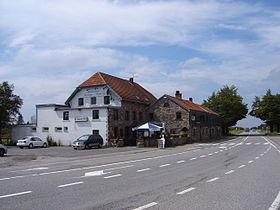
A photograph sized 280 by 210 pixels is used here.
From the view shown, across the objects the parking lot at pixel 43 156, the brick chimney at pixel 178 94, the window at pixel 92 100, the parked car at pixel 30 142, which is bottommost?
the parking lot at pixel 43 156

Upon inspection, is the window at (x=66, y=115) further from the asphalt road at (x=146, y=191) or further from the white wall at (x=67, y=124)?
the asphalt road at (x=146, y=191)

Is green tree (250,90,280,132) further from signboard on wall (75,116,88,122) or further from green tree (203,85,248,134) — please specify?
signboard on wall (75,116,88,122)

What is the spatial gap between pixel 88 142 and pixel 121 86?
14344 mm

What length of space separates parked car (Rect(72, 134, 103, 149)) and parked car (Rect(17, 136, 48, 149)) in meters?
6.72

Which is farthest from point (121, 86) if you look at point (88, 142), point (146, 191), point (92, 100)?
point (146, 191)

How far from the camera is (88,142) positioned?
35.1m

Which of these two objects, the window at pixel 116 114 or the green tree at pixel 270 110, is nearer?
the window at pixel 116 114

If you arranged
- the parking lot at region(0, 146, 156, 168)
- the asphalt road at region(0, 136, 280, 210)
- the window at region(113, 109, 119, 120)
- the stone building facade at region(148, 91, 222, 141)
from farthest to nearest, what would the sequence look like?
the stone building facade at region(148, 91, 222, 141)
the window at region(113, 109, 119, 120)
the parking lot at region(0, 146, 156, 168)
the asphalt road at region(0, 136, 280, 210)

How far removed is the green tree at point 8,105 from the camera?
47375 millimetres

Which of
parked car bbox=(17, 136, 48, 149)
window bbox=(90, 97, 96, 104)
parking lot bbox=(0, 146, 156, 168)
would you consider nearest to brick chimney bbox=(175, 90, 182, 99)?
window bbox=(90, 97, 96, 104)

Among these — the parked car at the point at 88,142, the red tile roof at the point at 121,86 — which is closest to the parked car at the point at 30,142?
the parked car at the point at 88,142

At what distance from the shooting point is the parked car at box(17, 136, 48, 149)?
37.3 metres

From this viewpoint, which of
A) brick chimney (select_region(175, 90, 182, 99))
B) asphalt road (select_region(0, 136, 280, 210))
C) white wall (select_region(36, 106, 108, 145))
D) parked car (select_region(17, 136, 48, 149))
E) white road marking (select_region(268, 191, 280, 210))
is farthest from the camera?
brick chimney (select_region(175, 90, 182, 99))

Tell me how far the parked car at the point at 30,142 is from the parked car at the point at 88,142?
22.0ft
